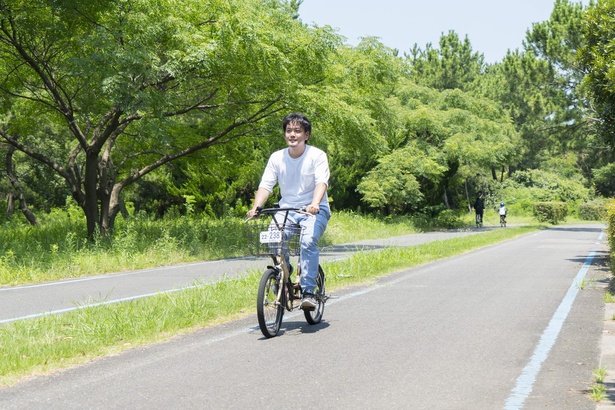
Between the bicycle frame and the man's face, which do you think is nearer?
the bicycle frame

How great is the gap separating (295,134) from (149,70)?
10.2m

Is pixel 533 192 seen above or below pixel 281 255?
above

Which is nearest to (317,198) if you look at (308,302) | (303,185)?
(303,185)

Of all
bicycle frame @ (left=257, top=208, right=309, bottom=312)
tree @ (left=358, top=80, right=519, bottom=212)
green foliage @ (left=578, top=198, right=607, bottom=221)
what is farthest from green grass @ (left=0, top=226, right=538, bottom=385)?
green foliage @ (left=578, top=198, right=607, bottom=221)

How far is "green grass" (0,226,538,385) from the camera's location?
20.8ft

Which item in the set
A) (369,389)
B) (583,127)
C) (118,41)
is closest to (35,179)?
(118,41)

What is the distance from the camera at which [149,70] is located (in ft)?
55.8

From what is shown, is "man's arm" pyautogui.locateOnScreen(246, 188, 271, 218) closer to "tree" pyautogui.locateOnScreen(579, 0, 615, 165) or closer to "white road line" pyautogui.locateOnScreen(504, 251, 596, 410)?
"white road line" pyautogui.locateOnScreen(504, 251, 596, 410)

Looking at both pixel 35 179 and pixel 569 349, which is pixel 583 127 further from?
pixel 569 349

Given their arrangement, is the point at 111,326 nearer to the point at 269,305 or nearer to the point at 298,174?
the point at 269,305

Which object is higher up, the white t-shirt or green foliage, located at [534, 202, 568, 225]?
the white t-shirt

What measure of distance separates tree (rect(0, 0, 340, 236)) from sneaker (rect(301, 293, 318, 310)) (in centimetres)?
1014

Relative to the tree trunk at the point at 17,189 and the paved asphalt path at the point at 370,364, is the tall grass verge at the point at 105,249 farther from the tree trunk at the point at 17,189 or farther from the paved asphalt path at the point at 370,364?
the paved asphalt path at the point at 370,364

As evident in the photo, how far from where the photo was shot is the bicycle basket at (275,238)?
7.14 m
